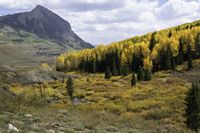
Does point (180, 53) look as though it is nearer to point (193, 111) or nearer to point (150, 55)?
point (150, 55)

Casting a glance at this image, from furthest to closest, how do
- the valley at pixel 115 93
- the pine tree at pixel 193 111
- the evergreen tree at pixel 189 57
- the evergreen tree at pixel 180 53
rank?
the evergreen tree at pixel 180 53
the evergreen tree at pixel 189 57
the pine tree at pixel 193 111
the valley at pixel 115 93

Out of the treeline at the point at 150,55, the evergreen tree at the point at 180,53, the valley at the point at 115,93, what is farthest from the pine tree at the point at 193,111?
the evergreen tree at the point at 180,53

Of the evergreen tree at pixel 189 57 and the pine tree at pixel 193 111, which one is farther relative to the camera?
the evergreen tree at pixel 189 57

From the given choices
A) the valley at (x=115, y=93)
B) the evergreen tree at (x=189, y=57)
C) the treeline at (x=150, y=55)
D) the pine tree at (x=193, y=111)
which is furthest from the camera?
the treeline at (x=150, y=55)

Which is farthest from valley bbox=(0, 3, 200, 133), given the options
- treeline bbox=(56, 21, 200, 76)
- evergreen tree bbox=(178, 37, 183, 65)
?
evergreen tree bbox=(178, 37, 183, 65)

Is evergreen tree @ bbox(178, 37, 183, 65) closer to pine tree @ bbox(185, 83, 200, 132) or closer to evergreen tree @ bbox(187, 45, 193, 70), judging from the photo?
evergreen tree @ bbox(187, 45, 193, 70)

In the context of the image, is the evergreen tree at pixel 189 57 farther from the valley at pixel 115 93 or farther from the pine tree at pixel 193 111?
the pine tree at pixel 193 111

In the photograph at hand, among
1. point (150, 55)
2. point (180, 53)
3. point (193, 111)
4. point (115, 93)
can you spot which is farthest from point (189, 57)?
point (193, 111)

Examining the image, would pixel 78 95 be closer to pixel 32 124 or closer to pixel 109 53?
pixel 32 124

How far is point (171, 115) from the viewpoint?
34.0 metres

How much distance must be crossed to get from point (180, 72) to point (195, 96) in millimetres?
91509

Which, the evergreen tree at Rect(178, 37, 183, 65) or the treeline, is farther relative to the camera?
the treeline

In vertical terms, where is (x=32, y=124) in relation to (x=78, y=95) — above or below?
above

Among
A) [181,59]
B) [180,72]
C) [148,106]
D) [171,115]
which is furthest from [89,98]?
[181,59]
